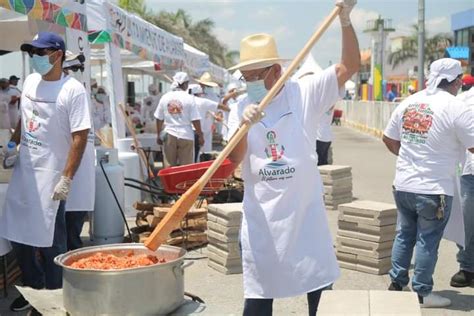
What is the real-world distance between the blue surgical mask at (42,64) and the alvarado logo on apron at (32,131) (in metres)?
0.30

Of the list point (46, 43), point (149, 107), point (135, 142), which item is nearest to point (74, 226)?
point (46, 43)

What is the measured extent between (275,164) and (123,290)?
105 centimetres

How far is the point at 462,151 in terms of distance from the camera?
5273 mm

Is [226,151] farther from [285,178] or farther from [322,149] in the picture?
[322,149]

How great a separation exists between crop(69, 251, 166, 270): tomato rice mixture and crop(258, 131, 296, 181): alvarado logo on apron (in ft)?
3.03

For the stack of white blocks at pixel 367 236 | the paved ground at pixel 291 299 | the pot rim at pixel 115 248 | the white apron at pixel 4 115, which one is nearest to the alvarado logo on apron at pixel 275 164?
the pot rim at pixel 115 248

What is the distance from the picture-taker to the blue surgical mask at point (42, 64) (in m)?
4.87

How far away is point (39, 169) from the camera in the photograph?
487 centimetres

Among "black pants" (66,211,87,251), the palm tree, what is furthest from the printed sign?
the palm tree

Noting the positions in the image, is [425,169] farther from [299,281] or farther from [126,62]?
[126,62]

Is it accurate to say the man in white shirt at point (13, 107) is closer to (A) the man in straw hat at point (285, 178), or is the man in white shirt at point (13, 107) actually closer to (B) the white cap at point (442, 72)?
(B) the white cap at point (442, 72)

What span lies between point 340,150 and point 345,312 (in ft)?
62.3

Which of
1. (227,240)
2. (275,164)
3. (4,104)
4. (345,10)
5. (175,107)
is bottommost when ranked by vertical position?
(227,240)

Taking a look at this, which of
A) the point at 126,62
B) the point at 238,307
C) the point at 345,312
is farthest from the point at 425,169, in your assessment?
the point at 126,62
